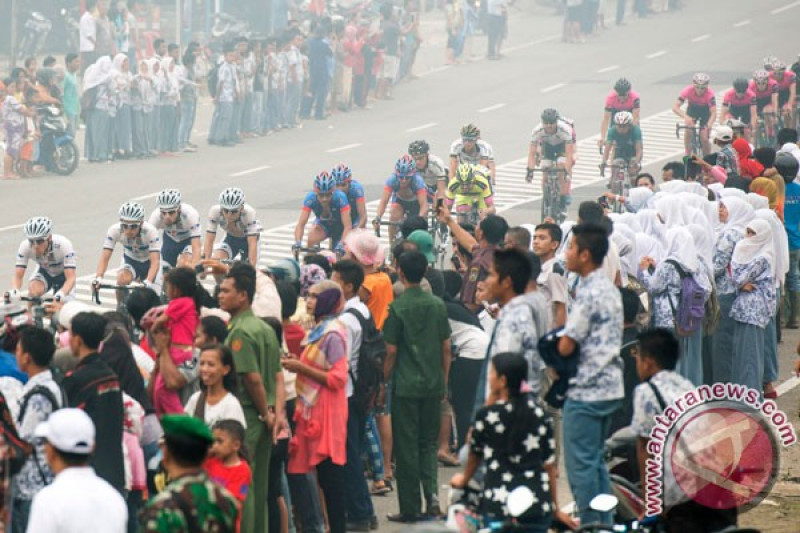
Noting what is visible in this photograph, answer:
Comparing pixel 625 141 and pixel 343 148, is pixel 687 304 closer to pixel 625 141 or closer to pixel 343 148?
pixel 625 141

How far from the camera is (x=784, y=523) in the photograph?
12.1m

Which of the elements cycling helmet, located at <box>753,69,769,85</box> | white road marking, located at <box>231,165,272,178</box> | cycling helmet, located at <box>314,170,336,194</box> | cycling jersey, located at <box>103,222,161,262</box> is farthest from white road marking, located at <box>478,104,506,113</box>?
cycling jersey, located at <box>103,222,161,262</box>

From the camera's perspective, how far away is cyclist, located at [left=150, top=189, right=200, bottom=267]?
55.9ft

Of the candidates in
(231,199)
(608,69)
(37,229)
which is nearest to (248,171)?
(231,199)

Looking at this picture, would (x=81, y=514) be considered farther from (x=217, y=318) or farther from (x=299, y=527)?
(x=299, y=527)

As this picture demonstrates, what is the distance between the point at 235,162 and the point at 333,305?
2084cm

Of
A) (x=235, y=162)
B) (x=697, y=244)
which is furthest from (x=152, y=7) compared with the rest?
(x=697, y=244)

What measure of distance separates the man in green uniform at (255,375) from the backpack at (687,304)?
4.43 m

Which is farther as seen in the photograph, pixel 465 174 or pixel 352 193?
pixel 465 174

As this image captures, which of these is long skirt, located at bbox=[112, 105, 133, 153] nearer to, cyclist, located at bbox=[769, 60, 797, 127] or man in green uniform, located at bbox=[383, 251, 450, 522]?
cyclist, located at bbox=[769, 60, 797, 127]

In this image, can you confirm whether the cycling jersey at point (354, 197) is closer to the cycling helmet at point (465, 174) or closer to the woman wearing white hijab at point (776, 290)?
the cycling helmet at point (465, 174)

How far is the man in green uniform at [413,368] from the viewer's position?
11.9 m

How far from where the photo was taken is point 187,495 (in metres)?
7.62

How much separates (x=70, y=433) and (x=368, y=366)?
432cm
